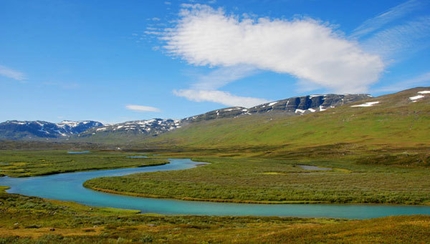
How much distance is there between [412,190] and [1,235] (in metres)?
70.4

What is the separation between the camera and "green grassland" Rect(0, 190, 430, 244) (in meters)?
25.0

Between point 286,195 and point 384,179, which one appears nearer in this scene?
point 286,195

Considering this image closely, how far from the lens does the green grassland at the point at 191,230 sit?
985 inches

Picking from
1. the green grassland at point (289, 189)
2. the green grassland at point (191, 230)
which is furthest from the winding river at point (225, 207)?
the green grassland at point (191, 230)

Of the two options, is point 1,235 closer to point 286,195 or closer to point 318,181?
point 286,195

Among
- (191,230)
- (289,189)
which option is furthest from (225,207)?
(191,230)

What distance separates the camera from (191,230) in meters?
34.0

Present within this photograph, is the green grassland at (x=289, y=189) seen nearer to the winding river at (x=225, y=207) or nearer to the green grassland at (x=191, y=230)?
the winding river at (x=225, y=207)

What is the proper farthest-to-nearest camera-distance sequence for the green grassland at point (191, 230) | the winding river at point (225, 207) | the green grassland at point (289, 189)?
1. the green grassland at point (289, 189)
2. the winding river at point (225, 207)
3. the green grassland at point (191, 230)

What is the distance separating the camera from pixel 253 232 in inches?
1241

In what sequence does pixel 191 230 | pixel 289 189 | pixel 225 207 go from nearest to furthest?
pixel 191 230 → pixel 225 207 → pixel 289 189

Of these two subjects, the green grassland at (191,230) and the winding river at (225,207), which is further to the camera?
the winding river at (225,207)

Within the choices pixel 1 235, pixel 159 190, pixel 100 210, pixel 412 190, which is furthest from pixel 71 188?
pixel 412 190

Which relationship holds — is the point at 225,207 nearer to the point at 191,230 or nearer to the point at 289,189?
the point at 289,189
